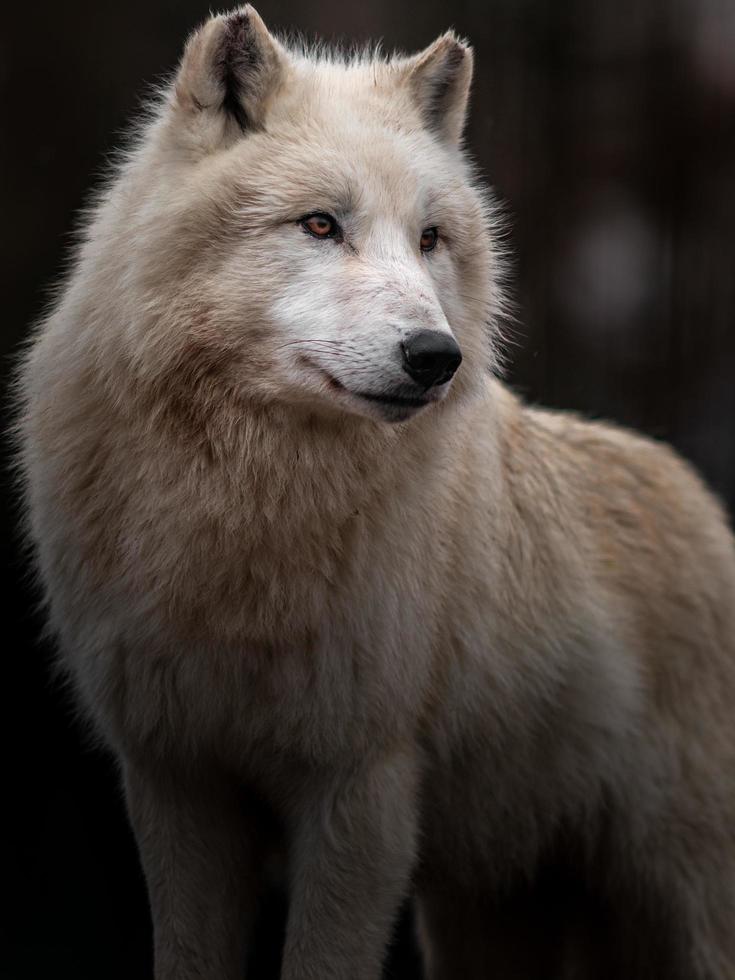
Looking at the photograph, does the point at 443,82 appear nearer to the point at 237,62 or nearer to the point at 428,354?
the point at 237,62

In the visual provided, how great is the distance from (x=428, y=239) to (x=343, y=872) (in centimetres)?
147

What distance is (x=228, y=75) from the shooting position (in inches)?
104

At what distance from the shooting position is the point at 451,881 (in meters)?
3.56

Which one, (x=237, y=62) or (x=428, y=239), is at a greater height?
(x=237, y=62)

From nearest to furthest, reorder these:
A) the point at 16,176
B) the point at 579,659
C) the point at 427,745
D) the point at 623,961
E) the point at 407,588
A: the point at 407,588 < the point at 427,745 < the point at 579,659 < the point at 623,961 < the point at 16,176

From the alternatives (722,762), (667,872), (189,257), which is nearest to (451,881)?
(667,872)

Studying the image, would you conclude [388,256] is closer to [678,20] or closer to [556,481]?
[556,481]

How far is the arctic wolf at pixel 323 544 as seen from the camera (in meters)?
2.57

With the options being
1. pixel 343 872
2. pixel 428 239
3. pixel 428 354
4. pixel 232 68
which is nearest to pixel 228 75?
pixel 232 68

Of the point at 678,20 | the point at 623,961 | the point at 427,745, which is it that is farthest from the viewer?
the point at 678,20

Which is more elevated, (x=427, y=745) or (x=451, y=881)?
(x=427, y=745)

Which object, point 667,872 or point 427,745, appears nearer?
point 427,745

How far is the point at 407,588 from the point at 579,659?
740mm

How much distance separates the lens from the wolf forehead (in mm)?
2592
